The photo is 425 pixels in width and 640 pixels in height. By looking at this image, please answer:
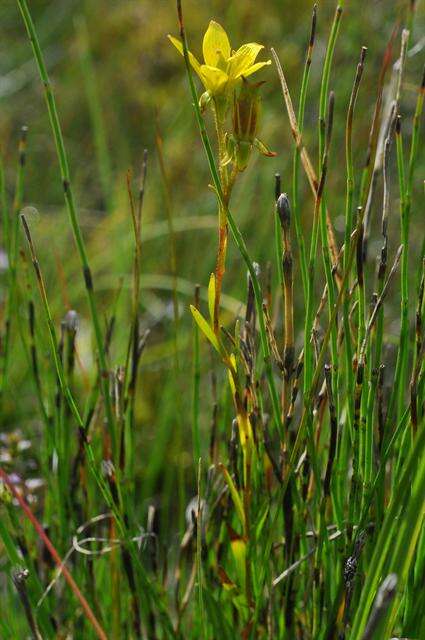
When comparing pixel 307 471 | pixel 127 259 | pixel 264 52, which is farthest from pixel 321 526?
pixel 264 52

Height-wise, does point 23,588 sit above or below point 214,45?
below

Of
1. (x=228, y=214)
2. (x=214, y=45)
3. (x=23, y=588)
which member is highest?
(x=214, y=45)

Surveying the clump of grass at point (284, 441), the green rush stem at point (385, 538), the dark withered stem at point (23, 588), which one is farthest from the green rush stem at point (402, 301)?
the dark withered stem at point (23, 588)

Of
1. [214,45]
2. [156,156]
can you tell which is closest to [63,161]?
[214,45]

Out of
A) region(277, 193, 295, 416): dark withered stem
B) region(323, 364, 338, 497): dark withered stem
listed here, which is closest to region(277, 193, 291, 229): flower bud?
region(277, 193, 295, 416): dark withered stem

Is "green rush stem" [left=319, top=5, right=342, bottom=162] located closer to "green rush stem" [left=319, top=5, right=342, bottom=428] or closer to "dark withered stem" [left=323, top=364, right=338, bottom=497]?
"green rush stem" [left=319, top=5, right=342, bottom=428]

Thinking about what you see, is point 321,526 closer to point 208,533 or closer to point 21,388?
point 208,533

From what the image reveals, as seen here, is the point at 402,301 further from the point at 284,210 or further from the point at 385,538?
the point at 385,538
